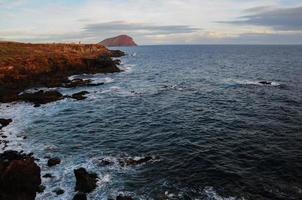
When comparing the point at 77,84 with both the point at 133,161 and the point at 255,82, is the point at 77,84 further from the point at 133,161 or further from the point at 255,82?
the point at 133,161

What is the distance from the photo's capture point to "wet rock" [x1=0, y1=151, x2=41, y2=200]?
24.8 metres

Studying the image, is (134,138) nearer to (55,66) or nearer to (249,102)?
(249,102)

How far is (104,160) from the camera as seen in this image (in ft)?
107

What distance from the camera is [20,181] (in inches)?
1011

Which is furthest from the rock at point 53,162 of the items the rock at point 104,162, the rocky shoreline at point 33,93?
the rock at point 104,162

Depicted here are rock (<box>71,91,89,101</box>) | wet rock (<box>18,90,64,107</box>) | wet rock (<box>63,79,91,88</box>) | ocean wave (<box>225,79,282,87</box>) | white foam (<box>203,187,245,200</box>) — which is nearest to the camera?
white foam (<box>203,187,245,200</box>)

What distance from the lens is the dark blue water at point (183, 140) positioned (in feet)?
88.1

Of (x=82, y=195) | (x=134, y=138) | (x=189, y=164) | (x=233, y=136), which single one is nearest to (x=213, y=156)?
(x=189, y=164)

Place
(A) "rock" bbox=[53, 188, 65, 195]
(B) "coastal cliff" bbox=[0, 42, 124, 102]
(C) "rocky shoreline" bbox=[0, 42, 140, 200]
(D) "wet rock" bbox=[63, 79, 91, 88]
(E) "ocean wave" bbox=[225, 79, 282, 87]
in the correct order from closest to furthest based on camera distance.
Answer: (C) "rocky shoreline" bbox=[0, 42, 140, 200], (A) "rock" bbox=[53, 188, 65, 195], (B) "coastal cliff" bbox=[0, 42, 124, 102], (E) "ocean wave" bbox=[225, 79, 282, 87], (D) "wet rock" bbox=[63, 79, 91, 88]

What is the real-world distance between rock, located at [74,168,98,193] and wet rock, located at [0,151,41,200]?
127 inches

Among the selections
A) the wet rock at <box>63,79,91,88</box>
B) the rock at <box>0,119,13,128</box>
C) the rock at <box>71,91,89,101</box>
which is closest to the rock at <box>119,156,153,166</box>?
the rock at <box>0,119,13,128</box>

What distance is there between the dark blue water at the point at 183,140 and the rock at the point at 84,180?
652 millimetres

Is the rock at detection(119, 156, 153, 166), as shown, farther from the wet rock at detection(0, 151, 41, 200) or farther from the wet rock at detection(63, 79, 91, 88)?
the wet rock at detection(63, 79, 91, 88)

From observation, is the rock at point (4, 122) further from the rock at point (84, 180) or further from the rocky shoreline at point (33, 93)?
the rock at point (84, 180)
